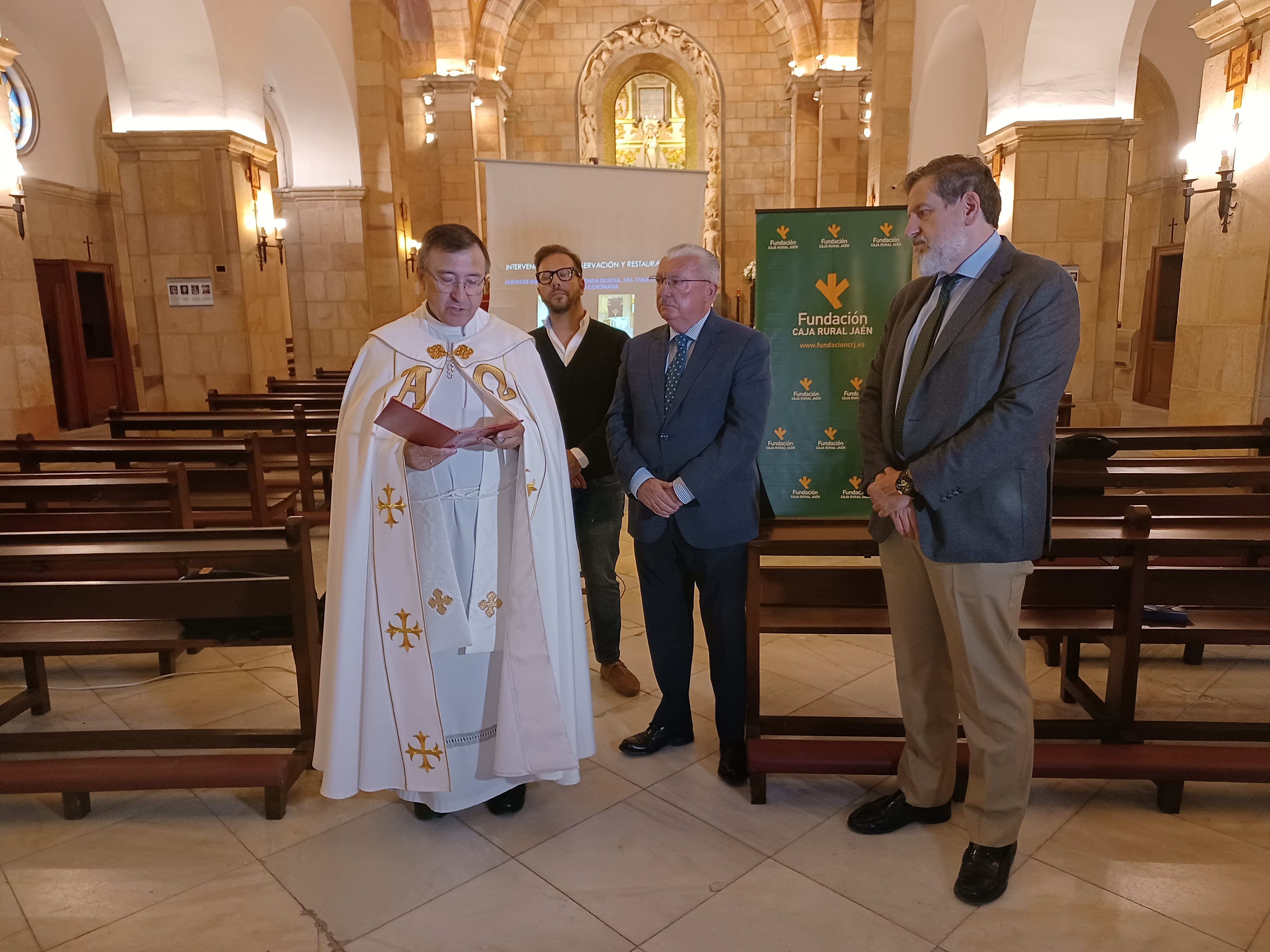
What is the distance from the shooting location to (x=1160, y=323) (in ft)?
35.9

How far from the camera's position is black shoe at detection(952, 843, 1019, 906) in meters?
2.18

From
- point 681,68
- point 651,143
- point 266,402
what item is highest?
point 681,68

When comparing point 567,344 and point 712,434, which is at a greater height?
point 567,344

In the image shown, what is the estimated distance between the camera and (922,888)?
2.25m

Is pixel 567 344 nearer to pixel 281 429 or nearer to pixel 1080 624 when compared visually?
pixel 1080 624

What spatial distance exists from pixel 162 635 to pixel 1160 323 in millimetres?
11889

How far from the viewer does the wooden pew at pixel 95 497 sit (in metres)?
3.78

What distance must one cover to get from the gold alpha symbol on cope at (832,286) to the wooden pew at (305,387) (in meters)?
4.64

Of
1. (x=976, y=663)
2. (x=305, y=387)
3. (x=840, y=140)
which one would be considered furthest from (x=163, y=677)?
(x=840, y=140)

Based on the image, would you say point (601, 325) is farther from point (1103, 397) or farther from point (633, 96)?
point (633, 96)

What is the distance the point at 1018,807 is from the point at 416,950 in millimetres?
1556

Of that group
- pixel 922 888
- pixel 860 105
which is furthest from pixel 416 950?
pixel 860 105

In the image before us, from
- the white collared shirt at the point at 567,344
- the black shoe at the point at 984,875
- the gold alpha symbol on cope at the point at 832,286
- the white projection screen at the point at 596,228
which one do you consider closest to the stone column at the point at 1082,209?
the white projection screen at the point at 596,228

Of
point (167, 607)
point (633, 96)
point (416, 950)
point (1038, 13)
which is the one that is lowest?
point (416, 950)
